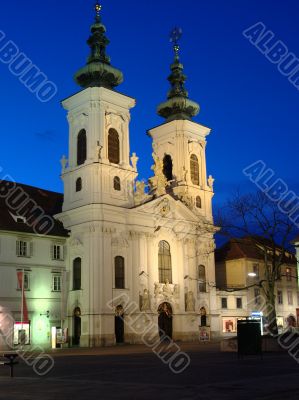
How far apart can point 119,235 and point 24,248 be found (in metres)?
8.10

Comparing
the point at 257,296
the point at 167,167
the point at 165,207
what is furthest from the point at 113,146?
the point at 257,296

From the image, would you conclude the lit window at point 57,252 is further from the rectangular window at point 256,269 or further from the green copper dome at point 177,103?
the rectangular window at point 256,269

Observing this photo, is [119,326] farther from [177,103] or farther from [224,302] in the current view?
[177,103]

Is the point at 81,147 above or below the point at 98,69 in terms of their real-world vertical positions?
below

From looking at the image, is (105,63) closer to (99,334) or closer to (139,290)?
(139,290)

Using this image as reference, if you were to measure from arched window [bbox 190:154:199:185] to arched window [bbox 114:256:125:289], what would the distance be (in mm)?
14713

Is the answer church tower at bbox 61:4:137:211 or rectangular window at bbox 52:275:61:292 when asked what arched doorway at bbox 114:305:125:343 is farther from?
church tower at bbox 61:4:137:211

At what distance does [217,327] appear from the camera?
5781cm

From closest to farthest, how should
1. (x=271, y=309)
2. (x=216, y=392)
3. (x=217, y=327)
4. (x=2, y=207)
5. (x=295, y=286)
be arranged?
(x=216, y=392) → (x=271, y=309) → (x=2, y=207) → (x=217, y=327) → (x=295, y=286)

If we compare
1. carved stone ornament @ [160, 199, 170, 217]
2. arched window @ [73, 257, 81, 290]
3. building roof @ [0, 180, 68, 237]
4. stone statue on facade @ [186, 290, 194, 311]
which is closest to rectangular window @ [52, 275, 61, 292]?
arched window @ [73, 257, 81, 290]

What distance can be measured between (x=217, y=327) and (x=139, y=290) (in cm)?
1153

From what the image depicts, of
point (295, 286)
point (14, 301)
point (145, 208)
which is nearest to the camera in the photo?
point (14, 301)

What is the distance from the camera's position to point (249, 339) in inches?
929

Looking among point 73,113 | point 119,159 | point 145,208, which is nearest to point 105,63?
point 73,113
